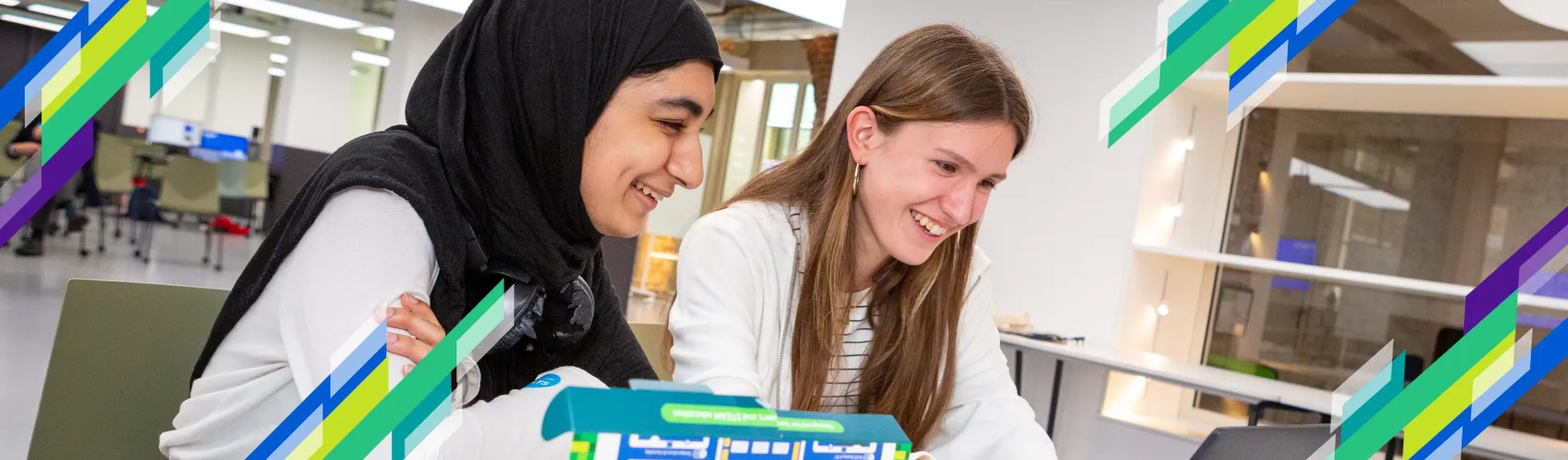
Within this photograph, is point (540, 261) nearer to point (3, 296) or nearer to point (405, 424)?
point (405, 424)

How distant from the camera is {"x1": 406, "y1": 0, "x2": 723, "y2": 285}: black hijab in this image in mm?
1039

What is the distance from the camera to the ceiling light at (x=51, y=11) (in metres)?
13.6

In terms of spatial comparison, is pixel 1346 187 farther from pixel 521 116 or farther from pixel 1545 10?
pixel 521 116

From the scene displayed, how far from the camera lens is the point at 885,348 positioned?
146 cm

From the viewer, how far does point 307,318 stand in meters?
0.79

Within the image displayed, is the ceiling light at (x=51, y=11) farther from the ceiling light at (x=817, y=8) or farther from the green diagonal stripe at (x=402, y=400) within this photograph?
the green diagonal stripe at (x=402, y=400)

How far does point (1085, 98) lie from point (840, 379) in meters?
2.84

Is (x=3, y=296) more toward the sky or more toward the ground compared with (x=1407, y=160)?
more toward the ground

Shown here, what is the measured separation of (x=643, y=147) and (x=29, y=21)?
59.6 feet

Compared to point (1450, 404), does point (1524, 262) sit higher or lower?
higher

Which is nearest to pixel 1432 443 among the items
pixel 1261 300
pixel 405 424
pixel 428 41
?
pixel 1261 300

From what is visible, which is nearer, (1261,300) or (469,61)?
(469,61)

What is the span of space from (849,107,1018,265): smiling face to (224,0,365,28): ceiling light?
819cm

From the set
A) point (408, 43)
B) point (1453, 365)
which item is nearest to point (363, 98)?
point (408, 43)
